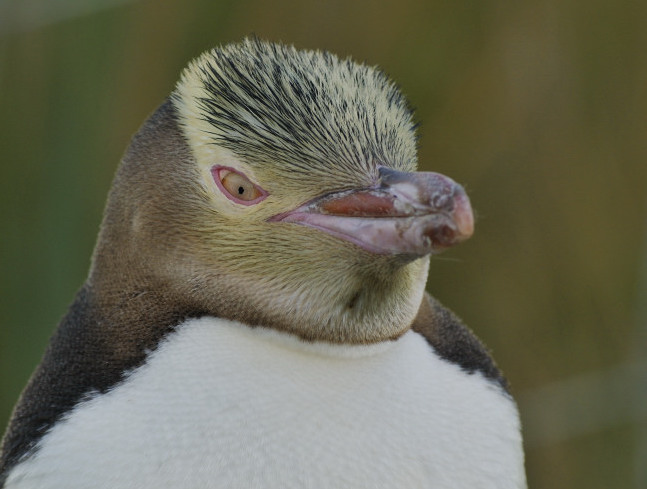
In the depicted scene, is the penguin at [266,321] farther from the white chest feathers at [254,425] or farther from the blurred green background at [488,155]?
the blurred green background at [488,155]

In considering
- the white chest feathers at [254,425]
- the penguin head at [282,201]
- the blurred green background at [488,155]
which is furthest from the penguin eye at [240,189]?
the blurred green background at [488,155]

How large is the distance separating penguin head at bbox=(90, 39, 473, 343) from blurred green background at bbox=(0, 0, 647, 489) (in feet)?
3.95

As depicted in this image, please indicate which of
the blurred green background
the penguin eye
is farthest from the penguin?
the blurred green background

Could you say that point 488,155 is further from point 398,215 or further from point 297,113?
point 398,215

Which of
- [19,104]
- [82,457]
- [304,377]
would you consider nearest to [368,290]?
[304,377]

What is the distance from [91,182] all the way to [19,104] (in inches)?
10.9

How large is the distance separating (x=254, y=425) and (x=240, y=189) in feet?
0.89

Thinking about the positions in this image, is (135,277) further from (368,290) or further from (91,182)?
(91,182)

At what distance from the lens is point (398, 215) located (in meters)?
1.08

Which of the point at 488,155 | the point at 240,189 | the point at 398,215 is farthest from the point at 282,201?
the point at 488,155

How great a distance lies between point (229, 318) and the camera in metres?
1.18

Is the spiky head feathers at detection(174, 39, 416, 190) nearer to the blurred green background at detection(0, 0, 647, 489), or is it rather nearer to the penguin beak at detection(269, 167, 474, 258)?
the penguin beak at detection(269, 167, 474, 258)

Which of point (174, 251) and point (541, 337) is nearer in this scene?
point (174, 251)

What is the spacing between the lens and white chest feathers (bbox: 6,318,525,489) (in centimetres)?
115
